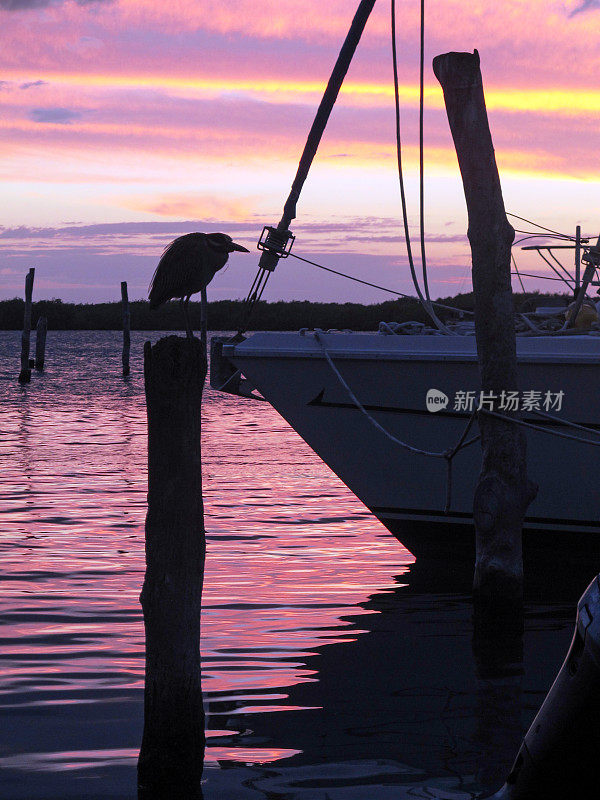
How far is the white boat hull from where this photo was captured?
8.50 meters

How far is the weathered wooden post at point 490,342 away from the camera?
740 centimetres

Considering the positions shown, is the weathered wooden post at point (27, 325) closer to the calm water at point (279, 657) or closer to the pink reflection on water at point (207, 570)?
the pink reflection on water at point (207, 570)

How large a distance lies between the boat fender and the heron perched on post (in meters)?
9.92

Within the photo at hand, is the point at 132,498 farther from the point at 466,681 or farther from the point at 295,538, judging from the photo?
the point at 466,681

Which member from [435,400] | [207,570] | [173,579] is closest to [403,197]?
[435,400]

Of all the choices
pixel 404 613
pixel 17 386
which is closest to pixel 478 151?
pixel 404 613

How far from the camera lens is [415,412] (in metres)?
8.84

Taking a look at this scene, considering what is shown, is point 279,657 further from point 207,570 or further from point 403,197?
point 403,197

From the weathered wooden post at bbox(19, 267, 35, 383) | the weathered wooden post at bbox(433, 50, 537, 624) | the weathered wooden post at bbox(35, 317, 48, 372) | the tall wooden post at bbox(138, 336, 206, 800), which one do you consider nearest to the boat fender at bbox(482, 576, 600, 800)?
the tall wooden post at bbox(138, 336, 206, 800)

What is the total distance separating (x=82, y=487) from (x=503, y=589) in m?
Result: 7.33

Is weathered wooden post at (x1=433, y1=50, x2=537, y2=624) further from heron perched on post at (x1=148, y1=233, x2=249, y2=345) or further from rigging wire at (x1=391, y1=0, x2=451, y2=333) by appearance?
heron perched on post at (x1=148, y1=233, x2=249, y2=345)

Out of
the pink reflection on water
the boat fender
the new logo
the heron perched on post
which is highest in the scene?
the heron perched on post

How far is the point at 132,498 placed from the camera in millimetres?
12672

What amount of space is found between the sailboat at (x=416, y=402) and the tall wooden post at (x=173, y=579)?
3621mm
